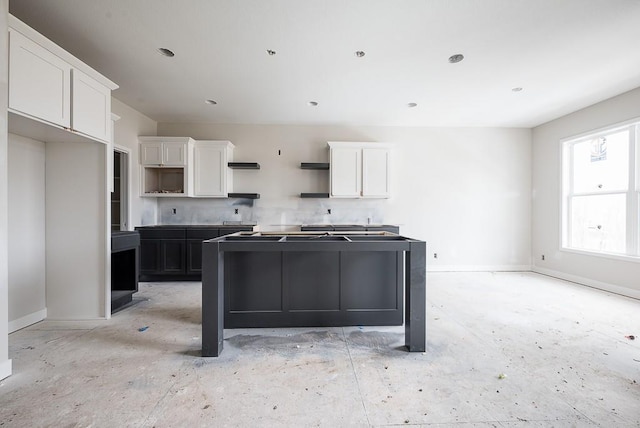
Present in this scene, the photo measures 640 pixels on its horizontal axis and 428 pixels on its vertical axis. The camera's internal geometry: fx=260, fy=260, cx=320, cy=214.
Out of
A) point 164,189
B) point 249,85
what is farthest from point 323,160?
point 164,189

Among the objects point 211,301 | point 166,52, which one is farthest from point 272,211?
point 211,301

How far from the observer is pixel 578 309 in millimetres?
3137

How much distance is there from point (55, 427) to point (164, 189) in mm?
4224

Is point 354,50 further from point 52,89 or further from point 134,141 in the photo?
point 134,141

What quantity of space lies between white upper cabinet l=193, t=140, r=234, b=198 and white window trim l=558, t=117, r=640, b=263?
602 cm

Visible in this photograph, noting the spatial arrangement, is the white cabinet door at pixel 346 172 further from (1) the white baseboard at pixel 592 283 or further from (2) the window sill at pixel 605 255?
(1) the white baseboard at pixel 592 283

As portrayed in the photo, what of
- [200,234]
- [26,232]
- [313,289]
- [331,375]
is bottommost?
[331,375]

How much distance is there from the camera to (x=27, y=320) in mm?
2613

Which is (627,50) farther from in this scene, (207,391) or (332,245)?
(207,391)

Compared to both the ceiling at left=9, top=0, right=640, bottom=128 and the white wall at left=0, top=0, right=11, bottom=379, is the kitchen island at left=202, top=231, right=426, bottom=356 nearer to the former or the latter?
the white wall at left=0, top=0, right=11, bottom=379

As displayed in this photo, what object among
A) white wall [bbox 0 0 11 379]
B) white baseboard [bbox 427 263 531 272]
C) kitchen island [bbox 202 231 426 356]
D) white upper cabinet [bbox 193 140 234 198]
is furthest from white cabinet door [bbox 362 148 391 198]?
white wall [bbox 0 0 11 379]

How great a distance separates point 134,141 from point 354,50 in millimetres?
4009

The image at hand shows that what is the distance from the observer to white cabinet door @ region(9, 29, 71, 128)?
6.24ft

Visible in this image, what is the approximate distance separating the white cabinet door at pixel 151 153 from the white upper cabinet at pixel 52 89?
1.86 m
